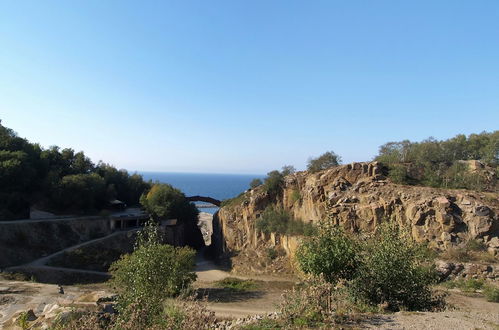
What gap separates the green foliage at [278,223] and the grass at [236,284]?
7.36 meters

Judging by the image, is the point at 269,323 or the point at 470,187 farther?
the point at 470,187

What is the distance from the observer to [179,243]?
4681 cm

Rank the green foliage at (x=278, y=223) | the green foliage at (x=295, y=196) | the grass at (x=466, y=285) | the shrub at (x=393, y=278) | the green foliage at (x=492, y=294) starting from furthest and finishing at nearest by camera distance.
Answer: the green foliage at (x=295, y=196) → the green foliage at (x=278, y=223) → the grass at (x=466, y=285) → the green foliage at (x=492, y=294) → the shrub at (x=393, y=278)

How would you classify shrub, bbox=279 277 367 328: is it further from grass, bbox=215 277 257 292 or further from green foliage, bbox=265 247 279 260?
green foliage, bbox=265 247 279 260

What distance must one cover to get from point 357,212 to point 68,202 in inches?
1482

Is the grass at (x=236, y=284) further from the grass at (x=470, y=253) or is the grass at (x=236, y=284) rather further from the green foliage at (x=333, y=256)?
the grass at (x=470, y=253)

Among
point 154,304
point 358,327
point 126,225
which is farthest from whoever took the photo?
point 126,225

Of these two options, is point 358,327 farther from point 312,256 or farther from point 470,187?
point 470,187

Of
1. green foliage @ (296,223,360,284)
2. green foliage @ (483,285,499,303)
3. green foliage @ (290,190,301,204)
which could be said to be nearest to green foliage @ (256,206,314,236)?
green foliage @ (290,190,301,204)

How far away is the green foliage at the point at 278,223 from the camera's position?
35.1 m

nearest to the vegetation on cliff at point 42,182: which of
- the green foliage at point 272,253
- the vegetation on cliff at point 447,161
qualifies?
the green foliage at point 272,253

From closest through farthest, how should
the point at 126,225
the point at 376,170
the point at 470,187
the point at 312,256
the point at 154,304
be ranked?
the point at 154,304 < the point at 312,256 < the point at 470,187 < the point at 376,170 < the point at 126,225

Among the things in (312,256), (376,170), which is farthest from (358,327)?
(376,170)

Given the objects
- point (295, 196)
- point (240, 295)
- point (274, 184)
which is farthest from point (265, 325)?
point (274, 184)
